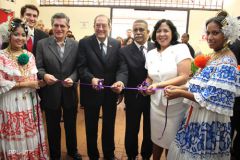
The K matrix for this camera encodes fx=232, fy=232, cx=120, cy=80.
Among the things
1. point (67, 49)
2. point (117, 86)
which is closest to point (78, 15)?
point (67, 49)

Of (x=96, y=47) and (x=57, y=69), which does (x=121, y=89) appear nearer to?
(x=96, y=47)

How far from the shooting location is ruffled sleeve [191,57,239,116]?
5.71 feet

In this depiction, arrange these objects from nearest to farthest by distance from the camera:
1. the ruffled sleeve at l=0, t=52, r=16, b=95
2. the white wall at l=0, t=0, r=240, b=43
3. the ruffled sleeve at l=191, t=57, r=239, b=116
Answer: the ruffled sleeve at l=191, t=57, r=239, b=116 < the ruffled sleeve at l=0, t=52, r=16, b=95 < the white wall at l=0, t=0, r=240, b=43

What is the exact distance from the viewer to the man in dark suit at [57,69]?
263 centimetres

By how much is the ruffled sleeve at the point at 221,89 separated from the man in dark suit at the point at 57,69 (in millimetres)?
1432

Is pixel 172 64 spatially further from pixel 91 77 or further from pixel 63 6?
pixel 63 6

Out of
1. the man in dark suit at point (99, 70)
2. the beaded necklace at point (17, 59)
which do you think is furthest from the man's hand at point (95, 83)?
the beaded necklace at point (17, 59)

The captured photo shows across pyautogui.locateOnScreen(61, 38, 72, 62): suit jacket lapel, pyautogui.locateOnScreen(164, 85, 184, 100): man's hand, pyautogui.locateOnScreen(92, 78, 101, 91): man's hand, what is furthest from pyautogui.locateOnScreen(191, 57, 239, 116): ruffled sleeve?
pyautogui.locateOnScreen(61, 38, 72, 62): suit jacket lapel

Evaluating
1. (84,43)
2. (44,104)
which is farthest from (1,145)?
(84,43)

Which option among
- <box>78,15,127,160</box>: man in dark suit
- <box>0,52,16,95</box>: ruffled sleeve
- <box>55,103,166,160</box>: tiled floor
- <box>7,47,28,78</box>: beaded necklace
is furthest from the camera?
<box>55,103,166,160</box>: tiled floor

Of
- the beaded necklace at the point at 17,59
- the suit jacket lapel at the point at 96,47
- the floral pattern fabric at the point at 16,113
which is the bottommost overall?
the floral pattern fabric at the point at 16,113

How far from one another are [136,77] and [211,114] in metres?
1.02

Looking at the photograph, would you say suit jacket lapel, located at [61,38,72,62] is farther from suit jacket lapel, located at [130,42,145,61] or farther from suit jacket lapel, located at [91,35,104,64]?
suit jacket lapel, located at [130,42,145,61]

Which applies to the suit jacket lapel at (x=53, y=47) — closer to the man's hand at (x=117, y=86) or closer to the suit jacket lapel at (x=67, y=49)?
the suit jacket lapel at (x=67, y=49)
